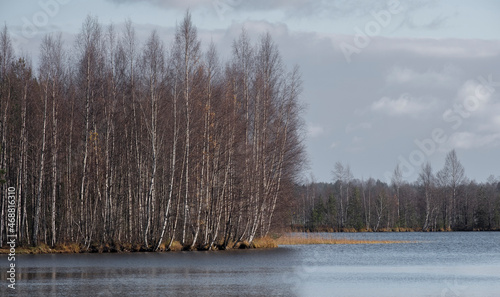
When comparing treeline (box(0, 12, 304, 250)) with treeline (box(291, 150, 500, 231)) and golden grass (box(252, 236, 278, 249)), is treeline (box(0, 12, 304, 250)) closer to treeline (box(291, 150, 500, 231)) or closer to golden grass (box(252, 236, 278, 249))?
golden grass (box(252, 236, 278, 249))

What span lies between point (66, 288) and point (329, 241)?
1772 inches

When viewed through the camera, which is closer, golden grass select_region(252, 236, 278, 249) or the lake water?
the lake water

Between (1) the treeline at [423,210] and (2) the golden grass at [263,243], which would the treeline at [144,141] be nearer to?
(2) the golden grass at [263,243]

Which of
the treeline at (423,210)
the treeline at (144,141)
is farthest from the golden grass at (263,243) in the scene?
the treeline at (423,210)

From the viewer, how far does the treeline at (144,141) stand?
4431cm

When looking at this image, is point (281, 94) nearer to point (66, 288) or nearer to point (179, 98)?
point (179, 98)

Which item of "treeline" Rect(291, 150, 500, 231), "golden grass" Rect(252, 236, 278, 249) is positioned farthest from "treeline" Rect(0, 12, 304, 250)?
"treeline" Rect(291, 150, 500, 231)

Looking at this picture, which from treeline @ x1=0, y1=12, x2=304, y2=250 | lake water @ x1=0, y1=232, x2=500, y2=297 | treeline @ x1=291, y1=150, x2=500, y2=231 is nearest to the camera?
lake water @ x1=0, y1=232, x2=500, y2=297

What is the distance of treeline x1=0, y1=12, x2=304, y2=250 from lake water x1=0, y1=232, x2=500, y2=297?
675cm

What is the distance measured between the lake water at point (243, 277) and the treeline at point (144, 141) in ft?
22.1

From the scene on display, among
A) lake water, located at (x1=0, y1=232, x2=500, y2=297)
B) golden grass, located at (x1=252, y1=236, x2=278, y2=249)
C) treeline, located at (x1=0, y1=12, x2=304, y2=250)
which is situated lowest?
lake water, located at (x1=0, y1=232, x2=500, y2=297)

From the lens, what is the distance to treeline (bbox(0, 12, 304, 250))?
44312mm

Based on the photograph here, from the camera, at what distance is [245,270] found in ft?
98.8

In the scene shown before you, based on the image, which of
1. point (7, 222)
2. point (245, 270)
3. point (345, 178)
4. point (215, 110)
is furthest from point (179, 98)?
point (345, 178)
